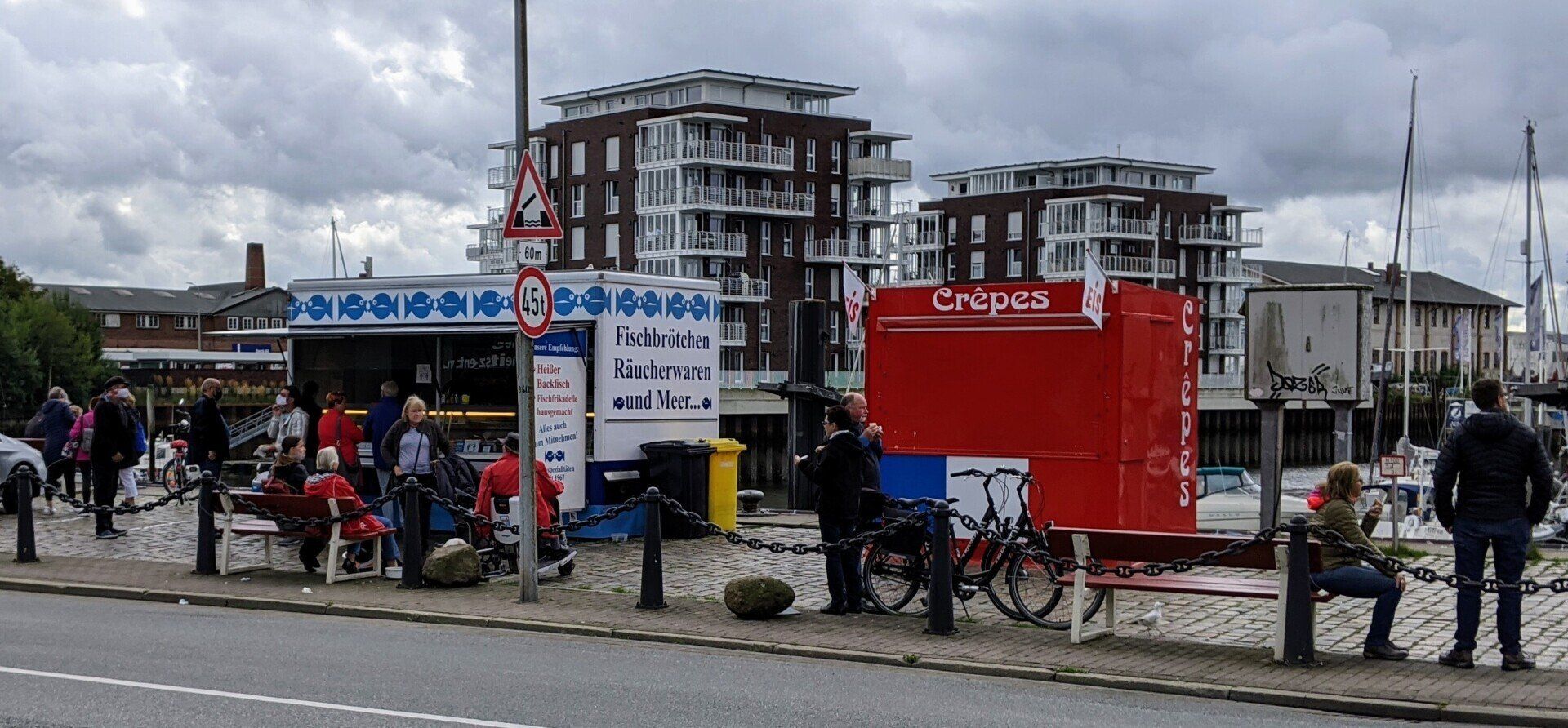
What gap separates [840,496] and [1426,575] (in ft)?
14.6

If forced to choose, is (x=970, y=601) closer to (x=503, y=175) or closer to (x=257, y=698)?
(x=257, y=698)

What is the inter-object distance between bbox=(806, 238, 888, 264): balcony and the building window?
536 inches

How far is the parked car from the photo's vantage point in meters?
28.0

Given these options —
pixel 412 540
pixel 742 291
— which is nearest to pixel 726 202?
pixel 742 291

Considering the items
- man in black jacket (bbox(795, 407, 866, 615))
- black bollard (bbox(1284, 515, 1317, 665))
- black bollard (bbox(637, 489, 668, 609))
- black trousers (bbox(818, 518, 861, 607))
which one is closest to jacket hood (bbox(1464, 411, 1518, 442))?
black bollard (bbox(1284, 515, 1317, 665))

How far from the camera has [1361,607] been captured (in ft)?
44.0

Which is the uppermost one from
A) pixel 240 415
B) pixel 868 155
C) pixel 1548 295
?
pixel 868 155

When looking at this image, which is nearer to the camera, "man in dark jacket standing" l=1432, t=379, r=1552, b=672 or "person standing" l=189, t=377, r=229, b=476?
"man in dark jacket standing" l=1432, t=379, r=1552, b=672

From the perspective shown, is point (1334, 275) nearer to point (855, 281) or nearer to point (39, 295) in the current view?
point (39, 295)

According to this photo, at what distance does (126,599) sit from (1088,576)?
338 inches

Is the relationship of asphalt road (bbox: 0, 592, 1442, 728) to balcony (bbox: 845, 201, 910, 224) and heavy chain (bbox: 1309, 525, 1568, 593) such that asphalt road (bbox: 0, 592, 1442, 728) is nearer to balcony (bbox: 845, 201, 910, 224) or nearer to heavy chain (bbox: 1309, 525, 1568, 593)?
heavy chain (bbox: 1309, 525, 1568, 593)

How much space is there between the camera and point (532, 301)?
44.6 ft

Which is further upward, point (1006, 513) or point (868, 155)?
point (868, 155)

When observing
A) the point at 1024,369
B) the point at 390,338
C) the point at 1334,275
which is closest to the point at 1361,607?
the point at 1024,369
